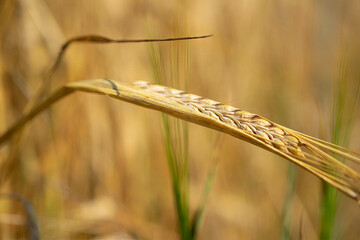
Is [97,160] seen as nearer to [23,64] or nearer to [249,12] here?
[23,64]

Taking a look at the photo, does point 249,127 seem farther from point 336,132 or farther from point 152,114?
point 152,114

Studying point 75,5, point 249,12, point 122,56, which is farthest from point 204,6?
point 75,5

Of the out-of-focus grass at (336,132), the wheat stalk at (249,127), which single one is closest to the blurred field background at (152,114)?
the out-of-focus grass at (336,132)

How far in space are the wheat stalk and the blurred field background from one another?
52cm

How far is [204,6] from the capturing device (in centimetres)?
133

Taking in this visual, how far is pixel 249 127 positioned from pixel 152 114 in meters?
0.95

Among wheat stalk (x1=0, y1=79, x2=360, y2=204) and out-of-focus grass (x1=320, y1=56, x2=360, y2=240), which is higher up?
wheat stalk (x1=0, y1=79, x2=360, y2=204)

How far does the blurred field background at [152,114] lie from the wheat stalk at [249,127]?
521mm

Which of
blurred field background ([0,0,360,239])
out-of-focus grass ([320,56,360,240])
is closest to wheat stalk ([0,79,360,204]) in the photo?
out-of-focus grass ([320,56,360,240])

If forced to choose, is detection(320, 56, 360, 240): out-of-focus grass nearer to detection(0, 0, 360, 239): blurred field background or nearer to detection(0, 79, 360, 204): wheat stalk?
detection(0, 79, 360, 204): wheat stalk

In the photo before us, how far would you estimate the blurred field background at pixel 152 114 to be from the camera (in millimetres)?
957

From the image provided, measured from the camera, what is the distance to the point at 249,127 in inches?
12.6

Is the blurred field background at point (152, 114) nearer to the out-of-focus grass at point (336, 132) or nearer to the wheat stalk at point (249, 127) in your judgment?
the out-of-focus grass at point (336, 132)

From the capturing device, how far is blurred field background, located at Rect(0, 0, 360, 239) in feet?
3.14
